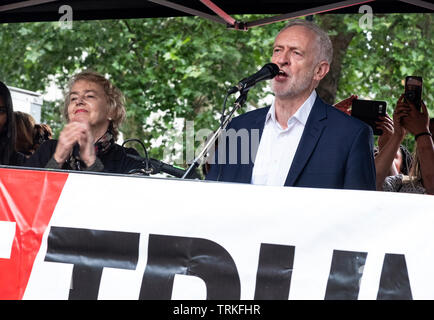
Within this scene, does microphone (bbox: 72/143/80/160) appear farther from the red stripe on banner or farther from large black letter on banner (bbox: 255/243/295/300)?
large black letter on banner (bbox: 255/243/295/300)

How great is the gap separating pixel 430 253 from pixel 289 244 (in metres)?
0.43

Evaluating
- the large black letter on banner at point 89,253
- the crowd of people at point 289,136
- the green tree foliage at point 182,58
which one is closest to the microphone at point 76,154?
the crowd of people at point 289,136

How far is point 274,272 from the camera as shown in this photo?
2.21 m

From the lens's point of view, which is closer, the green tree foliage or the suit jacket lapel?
the suit jacket lapel

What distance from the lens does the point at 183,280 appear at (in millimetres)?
2266

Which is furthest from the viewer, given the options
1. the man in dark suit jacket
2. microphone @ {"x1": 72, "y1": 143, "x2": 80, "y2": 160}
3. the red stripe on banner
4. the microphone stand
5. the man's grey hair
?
microphone @ {"x1": 72, "y1": 143, "x2": 80, "y2": 160}

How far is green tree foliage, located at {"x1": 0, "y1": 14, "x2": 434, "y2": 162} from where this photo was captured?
35.8 feet

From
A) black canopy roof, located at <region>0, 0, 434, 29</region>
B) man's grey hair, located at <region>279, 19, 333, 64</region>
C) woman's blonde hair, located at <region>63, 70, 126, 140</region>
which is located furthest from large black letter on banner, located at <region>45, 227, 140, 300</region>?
black canopy roof, located at <region>0, 0, 434, 29</region>

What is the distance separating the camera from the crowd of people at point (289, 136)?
3115 millimetres

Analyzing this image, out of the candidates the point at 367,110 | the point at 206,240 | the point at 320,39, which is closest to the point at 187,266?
the point at 206,240

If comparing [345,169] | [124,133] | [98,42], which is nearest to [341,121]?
[345,169]

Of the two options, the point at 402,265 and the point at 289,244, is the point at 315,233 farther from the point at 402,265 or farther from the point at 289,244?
the point at 402,265

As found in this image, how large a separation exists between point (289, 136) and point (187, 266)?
48.1 inches

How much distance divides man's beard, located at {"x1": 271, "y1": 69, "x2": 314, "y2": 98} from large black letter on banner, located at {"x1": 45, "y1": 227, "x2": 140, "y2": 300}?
130 cm
